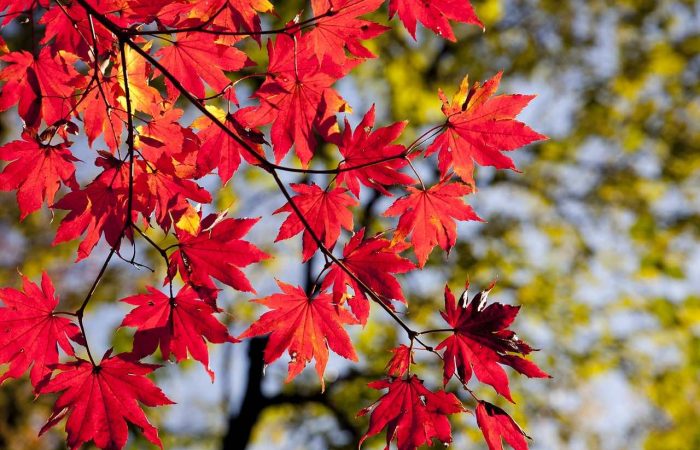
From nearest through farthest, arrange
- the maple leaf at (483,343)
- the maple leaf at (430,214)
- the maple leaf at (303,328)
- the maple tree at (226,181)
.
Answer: the maple leaf at (483,343) < the maple tree at (226,181) < the maple leaf at (303,328) < the maple leaf at (430,214)

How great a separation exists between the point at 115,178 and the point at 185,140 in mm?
223

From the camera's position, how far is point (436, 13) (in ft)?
4.69

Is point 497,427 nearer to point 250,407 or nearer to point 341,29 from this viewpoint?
point 341,29

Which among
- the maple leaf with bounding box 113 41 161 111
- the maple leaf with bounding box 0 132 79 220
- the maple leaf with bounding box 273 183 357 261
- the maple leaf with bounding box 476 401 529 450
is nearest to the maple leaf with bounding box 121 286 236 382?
the maple leaf with bounding box 273 183 357 261

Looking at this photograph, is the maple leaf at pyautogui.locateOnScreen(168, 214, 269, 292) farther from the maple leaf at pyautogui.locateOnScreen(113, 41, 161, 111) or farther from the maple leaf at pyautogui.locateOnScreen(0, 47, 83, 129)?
the maple leaf at pyautogui.locateOnScreen(0, 47, 83, 129)

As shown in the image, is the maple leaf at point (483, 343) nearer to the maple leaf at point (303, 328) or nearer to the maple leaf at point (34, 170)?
the maple leaf at point (303, 328)

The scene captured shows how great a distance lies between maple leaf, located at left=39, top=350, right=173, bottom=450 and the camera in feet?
4.58

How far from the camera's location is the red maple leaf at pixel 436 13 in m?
1.37

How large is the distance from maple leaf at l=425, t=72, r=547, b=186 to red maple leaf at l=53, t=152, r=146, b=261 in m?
0.85

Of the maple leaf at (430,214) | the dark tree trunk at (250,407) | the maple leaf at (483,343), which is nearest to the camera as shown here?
A: the maple leaf at (483,343)

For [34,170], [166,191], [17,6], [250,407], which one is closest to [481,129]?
[166,191]

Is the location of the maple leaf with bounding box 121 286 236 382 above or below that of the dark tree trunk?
above

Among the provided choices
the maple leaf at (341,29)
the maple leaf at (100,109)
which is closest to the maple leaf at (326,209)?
the maple leaf at (341,29)

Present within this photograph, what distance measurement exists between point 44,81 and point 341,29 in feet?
3.00
